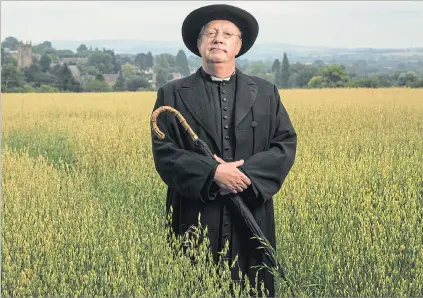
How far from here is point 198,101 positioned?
11.3 feet

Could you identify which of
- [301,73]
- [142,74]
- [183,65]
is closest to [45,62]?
[142,74]

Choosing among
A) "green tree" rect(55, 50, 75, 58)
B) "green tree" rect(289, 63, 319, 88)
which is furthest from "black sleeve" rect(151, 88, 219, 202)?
"green tree" rect(55, 50, 75, 58)

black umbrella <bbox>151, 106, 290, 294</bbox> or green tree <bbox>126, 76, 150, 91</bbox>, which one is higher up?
black umbrella <bbox>151, 106, 290, 294</bbox>

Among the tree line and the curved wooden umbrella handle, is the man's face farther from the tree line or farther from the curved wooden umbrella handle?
the tree line

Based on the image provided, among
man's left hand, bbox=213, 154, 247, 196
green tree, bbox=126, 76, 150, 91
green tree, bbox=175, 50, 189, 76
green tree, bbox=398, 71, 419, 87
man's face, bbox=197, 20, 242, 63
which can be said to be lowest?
green tree, bbox=126, 76, 150, 91

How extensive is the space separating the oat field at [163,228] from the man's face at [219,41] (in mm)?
955

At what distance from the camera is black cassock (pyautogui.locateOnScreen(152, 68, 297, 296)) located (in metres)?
3.39

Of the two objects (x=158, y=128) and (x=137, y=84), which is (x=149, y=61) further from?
(x=158, y=128)

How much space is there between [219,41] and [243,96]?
0.32m

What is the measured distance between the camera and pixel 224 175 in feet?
10.8

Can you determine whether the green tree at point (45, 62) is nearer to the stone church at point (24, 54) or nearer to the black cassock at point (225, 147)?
the stone church at point (24, 54)

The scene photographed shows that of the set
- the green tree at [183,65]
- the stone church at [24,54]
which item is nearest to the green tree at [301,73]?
the green tree at [183,65]

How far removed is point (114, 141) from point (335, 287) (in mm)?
5872

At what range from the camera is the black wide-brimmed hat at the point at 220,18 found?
135 inches
